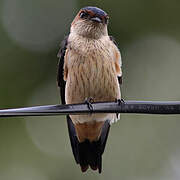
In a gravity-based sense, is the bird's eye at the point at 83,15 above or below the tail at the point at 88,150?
above

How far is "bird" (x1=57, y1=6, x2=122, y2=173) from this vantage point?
519 centimetres

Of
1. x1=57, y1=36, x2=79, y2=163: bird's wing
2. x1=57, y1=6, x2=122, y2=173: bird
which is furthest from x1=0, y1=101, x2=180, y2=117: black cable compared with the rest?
x1=57, y1=36, x2=79, y2=163: bird's wing

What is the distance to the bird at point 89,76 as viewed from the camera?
519 centimetres

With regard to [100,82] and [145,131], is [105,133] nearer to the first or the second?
[100,82]

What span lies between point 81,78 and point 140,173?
296 cm

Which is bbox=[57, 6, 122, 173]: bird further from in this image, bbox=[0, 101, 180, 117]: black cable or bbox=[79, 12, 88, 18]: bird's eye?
bbox=[0, 101, 180, 117]: black cable

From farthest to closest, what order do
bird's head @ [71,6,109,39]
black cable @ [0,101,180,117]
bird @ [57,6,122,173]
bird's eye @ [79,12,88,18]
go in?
1. bird's eye @ [79,12,88,18]
2. bird's head @ [71,6,109,39]
3. bird @ [57,6,122,173]
4. black cable @ [0,101,180,117]

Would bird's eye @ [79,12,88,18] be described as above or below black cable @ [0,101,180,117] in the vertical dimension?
above

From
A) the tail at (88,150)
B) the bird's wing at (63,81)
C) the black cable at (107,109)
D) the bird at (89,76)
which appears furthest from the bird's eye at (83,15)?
the black cable at (107,109)

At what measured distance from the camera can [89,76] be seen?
17.0ft

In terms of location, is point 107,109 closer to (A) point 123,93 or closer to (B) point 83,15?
(B) point 83,15

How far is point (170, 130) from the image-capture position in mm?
8023

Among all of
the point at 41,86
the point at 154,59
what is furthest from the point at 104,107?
the point at 154,59

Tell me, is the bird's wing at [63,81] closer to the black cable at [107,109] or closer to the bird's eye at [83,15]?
the bird's eye at [83,15]
